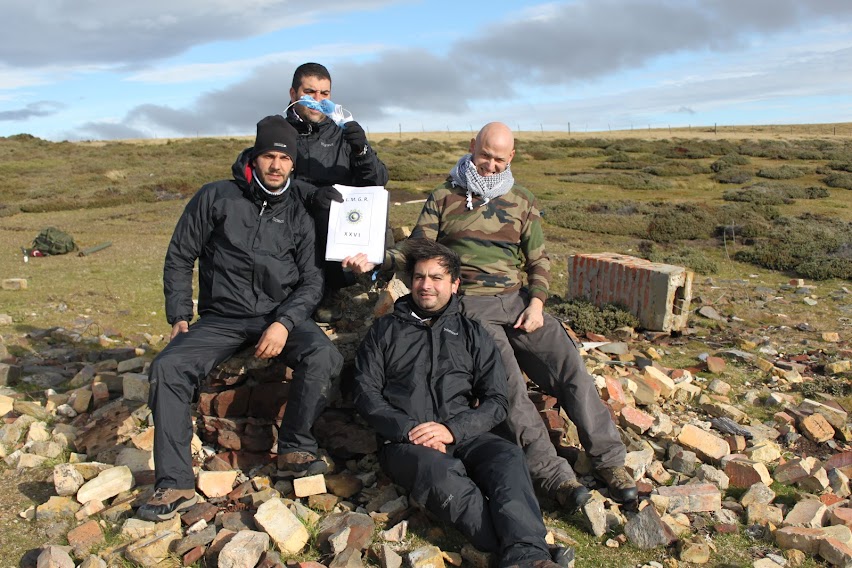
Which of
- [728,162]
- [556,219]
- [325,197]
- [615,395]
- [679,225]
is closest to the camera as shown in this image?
[325,197]

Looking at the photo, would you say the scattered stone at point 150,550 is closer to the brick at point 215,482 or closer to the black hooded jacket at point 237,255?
the brick at point 215,482

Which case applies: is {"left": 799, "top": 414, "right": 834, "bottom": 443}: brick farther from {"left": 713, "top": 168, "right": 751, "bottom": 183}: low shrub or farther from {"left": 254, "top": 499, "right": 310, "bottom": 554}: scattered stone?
{"left": 713, "top": 168, "right": 751, "bottom": 183}: low shrub

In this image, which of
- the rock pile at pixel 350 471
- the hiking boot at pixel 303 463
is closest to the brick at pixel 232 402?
the rock pile at pixel 350 471

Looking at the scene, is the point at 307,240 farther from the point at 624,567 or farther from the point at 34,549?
the point at 624,567

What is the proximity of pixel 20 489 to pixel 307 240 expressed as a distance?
246cm

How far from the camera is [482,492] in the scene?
12.9 ft

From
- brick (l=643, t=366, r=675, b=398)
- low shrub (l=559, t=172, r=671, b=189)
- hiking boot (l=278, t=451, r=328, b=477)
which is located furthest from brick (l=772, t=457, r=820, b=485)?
low shrub (l=559, t=172, r=671, b=189)

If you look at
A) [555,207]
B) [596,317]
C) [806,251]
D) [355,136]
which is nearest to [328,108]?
[355,136]

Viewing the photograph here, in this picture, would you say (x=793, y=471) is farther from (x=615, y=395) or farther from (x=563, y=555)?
→ (x=563, y=555)

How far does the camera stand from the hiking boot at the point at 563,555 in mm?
3619

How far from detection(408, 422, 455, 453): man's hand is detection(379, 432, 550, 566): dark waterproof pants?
37 mm

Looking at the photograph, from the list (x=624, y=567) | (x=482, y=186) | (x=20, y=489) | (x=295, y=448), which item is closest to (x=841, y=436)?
(x=624, y=567)

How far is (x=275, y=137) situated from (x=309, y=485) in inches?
87.4

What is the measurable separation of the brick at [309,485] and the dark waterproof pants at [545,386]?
48.7 inches
